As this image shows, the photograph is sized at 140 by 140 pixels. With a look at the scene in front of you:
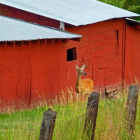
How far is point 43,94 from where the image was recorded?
1481 centimetres

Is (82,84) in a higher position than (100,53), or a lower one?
lower

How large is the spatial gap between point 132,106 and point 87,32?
30.2 ft

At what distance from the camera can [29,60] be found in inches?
558

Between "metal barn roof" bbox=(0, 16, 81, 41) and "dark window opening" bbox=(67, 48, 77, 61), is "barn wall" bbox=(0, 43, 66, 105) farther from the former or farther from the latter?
"dark window opening" bbox=(67, 48, 77, 61)

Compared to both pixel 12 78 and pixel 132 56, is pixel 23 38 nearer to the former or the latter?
pixel 12 78

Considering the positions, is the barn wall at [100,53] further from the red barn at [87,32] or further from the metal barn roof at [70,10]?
the metal barn roof at [70,10]

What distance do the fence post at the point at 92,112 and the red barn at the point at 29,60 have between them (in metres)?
5.22

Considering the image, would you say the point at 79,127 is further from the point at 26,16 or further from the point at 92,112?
the point at 26,16

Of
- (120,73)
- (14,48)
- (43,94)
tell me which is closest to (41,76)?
(43,94)

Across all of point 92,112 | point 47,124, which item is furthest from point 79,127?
point 47,124

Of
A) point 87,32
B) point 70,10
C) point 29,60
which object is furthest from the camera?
point 70,10

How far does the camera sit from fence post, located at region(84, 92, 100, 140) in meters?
7.66

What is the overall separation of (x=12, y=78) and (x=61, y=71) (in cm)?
254

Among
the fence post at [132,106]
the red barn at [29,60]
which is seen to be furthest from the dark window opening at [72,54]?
the fence post at [132,106]
